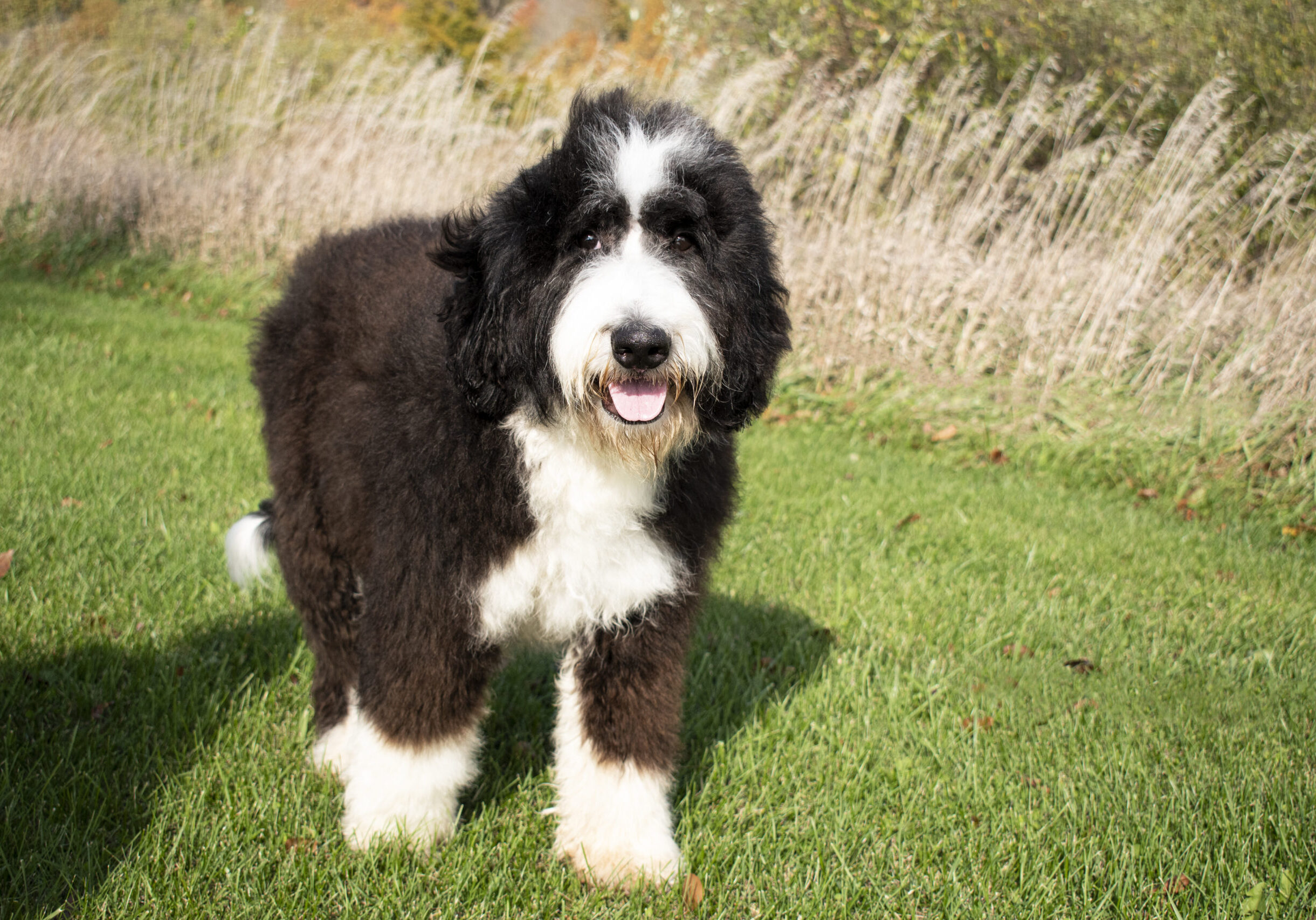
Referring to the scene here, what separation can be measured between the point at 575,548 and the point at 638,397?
448mm

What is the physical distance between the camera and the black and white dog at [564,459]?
6.97ft

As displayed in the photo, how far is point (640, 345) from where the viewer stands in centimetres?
200

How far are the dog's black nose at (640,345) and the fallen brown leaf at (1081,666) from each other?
2.47 metres

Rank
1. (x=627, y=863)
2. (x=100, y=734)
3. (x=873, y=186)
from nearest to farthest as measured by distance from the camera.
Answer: (x=627, y=863) → (x=100, y=734) → (x=873, y=186)

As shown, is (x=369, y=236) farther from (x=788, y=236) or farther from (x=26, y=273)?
(x=26, y=273)

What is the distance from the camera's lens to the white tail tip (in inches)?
129

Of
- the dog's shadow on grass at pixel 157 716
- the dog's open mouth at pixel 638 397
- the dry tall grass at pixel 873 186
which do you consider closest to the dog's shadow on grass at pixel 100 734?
the dog's shadow on grass at pixel 157 716

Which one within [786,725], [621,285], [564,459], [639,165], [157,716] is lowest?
[157,716]

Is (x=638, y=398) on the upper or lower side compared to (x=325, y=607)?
upper

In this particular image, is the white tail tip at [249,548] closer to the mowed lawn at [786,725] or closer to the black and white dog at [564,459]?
the mowed lawn at [786,725]

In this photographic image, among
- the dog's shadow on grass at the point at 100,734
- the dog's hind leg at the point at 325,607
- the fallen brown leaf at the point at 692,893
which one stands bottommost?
the dog's shadow on grass at the point at 100,734

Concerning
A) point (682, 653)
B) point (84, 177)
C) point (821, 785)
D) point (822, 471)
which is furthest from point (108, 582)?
point (84, 177)

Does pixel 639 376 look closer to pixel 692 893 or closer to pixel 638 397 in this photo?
pixel 638 397

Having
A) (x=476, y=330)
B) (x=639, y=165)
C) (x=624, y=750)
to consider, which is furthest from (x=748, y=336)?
(x=624, y=750)
